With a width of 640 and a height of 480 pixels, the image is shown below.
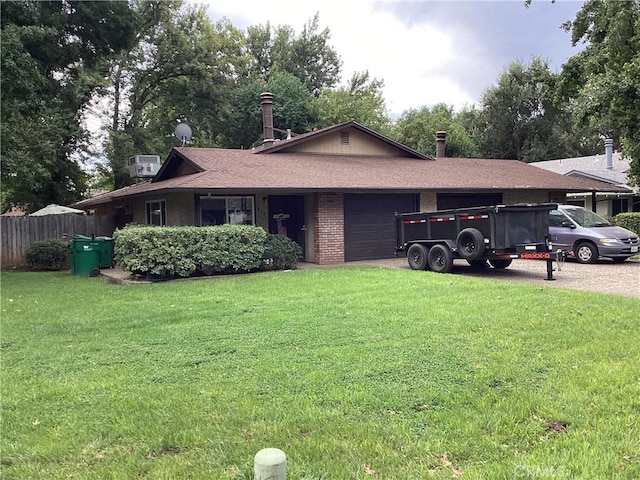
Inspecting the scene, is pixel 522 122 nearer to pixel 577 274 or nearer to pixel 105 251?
pixel 577 274

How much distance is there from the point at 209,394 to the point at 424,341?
256cm

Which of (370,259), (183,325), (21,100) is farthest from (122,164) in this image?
(183,325)

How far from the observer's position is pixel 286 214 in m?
16.4

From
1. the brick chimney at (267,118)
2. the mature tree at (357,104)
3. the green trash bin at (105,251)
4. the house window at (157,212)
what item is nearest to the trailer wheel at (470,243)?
the house window at (157,212)

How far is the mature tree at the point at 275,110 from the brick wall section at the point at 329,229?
55.1ft

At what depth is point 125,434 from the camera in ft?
11.7

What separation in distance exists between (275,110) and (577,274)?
23.1m

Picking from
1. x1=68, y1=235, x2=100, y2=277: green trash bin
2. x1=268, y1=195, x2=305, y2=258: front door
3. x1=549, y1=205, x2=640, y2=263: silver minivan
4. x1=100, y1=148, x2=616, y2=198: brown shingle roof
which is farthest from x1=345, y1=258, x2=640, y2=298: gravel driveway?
x1=68, y1=235, x2=100, y2=277: green trash bin

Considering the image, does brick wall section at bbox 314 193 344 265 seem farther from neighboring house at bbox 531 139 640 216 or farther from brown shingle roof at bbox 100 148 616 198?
neighboring house at bbox 531 139 640 216

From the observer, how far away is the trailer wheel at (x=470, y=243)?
11266mm

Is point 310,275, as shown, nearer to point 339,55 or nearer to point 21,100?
point 21,100

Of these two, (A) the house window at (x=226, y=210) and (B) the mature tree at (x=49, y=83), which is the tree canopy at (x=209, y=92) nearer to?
(B) the mature tree at (x=49, y=83)

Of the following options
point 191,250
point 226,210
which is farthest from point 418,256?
point 226,210

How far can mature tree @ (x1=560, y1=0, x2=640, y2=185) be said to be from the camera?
1187 cm
